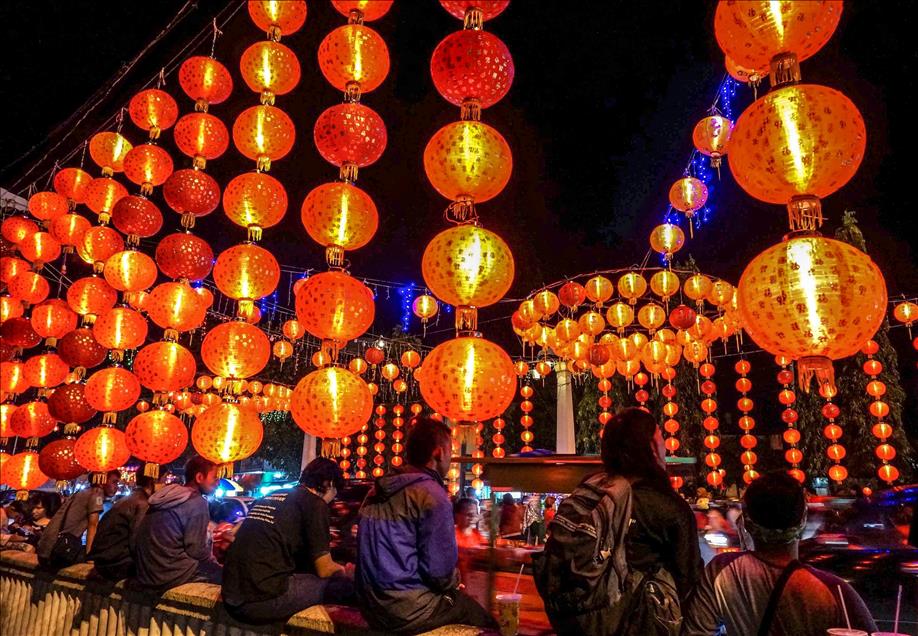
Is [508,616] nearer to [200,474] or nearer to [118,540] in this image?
[200,474]

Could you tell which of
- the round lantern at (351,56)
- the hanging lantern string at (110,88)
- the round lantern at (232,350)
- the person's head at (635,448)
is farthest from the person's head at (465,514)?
the hanging lantern string at (110,88)

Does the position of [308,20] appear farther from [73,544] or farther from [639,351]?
[639,351]

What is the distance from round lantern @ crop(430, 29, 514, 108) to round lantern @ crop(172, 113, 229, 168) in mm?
2648

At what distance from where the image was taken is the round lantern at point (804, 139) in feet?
8.77

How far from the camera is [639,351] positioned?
1073 centimetres

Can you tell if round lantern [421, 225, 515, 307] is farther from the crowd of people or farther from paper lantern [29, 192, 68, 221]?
paper lantern [29, 192, 68, 221]

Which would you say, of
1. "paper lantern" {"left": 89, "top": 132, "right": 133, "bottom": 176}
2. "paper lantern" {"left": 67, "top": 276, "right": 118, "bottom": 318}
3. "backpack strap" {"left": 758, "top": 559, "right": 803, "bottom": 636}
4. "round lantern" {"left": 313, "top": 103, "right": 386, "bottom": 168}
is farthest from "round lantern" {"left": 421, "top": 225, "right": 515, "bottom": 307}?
"paper lantern" {"left": 67, "top": 276, "right": 118, "bottom": 318}

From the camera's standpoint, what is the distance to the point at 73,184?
21.7 feet

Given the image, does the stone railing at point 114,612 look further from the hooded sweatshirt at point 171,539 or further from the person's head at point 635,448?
the person's head at point 635,448

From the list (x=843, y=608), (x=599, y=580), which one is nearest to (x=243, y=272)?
(x=599, y=580)

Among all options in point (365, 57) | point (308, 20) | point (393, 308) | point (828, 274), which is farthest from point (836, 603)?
point (393, 308)

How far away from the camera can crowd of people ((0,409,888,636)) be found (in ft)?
6.68

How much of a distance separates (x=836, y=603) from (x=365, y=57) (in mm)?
4006

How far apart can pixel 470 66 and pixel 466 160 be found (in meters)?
0.57
